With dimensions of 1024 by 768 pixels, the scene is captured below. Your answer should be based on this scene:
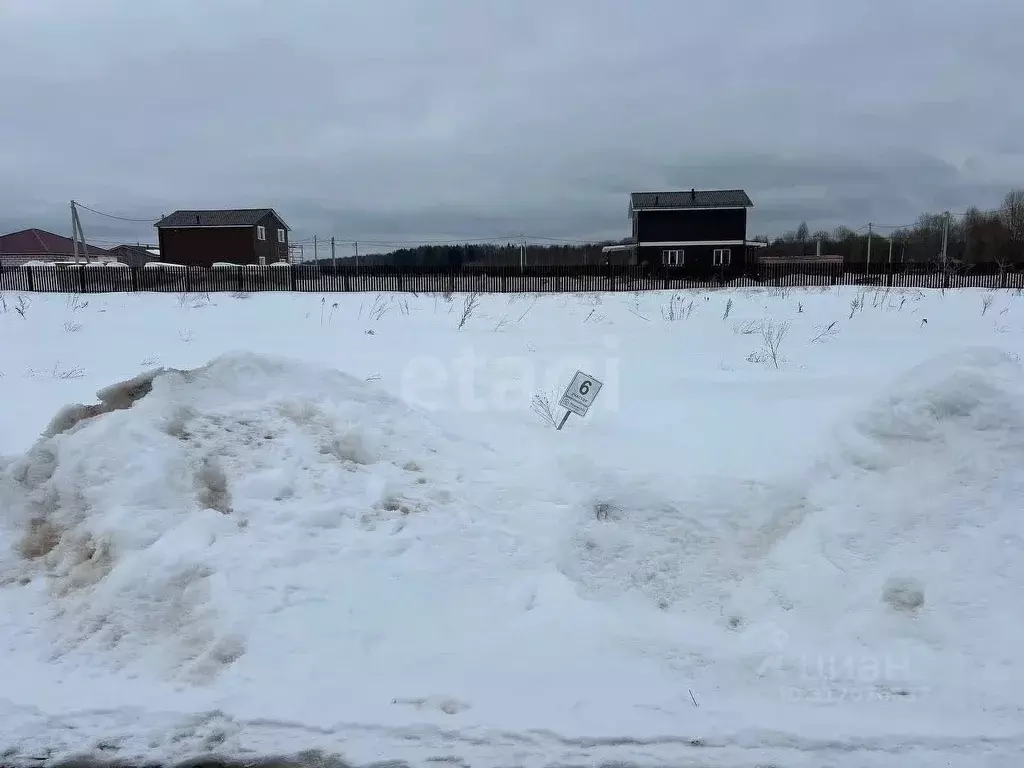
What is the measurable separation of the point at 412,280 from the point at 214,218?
31.8 m

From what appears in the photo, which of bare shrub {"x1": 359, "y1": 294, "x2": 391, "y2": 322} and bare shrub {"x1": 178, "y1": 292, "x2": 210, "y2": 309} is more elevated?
bare shrub {"x1": 178, "y1": 292, "x2": 210, "y2": 309}

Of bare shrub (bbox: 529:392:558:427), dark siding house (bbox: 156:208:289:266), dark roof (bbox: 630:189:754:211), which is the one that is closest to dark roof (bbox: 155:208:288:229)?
dark siding house (bbox: 156:208:289:266)

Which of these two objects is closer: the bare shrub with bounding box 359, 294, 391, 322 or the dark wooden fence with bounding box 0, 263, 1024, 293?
the bare shrub with bounding box 359, 294, 391, 322

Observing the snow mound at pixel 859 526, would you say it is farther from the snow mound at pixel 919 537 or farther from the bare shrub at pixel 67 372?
the bare shrub at pixel 67 372

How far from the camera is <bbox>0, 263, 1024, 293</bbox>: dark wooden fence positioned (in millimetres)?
30391

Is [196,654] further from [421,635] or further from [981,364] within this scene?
[981,364]

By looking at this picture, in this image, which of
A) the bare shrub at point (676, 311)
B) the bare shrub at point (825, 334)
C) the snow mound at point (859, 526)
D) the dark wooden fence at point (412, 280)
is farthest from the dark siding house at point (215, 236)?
the snow mound at point (859, 526)

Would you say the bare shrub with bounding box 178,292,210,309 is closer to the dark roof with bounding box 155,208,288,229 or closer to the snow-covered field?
the snow-covered field

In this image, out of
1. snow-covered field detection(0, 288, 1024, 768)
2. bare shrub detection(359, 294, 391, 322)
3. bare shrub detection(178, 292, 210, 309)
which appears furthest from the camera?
bare shrub detection(178, 292, 210, 309)

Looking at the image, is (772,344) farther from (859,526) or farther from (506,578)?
(506,578)

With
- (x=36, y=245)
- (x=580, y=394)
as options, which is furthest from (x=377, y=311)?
(x=36, y=245)

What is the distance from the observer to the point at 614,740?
9.49ft

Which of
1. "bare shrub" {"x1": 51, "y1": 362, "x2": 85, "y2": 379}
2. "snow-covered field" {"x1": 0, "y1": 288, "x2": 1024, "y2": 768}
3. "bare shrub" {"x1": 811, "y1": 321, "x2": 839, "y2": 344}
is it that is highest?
"bare shrub" {"x1": 811, "y1": 321, "x2": 839, "y2": 344}

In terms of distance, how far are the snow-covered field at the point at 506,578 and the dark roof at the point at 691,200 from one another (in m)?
42.7
